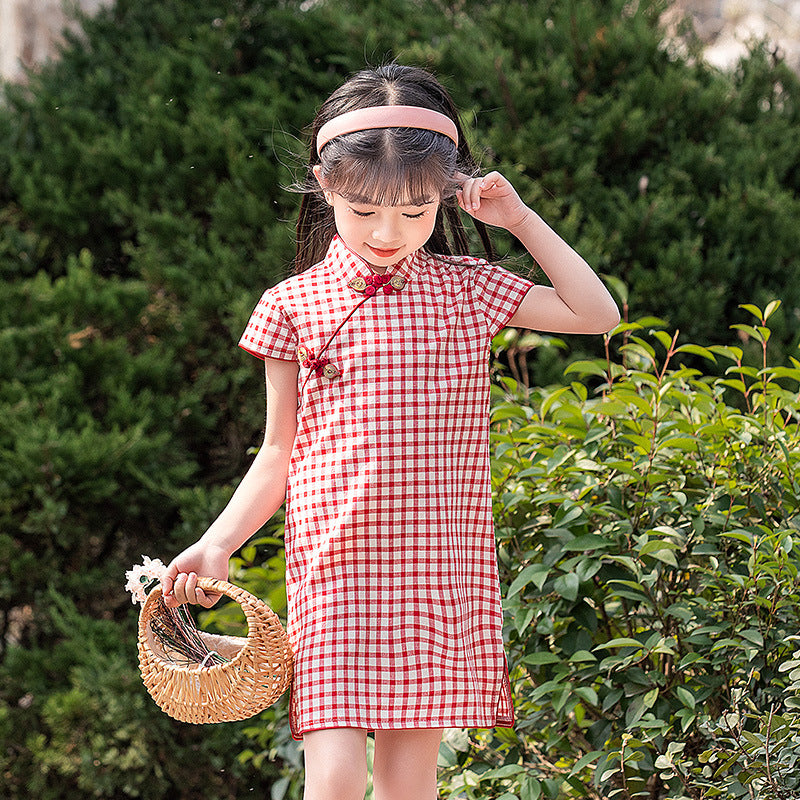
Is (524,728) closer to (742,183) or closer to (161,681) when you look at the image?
(161,681)

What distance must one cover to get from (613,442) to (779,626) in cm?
56

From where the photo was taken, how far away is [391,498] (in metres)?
1.89

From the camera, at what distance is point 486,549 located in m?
2.01

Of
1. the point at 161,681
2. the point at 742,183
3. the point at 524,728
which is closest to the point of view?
the point at 161,681

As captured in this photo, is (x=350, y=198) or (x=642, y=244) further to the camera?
(x=642, y=244)

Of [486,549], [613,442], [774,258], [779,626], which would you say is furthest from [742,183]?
[486,549]

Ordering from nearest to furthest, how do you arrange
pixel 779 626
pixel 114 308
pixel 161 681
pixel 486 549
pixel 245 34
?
1. pixel 161 681
2. pixel 486 549
3. pixel 779 626
4. pixel 114 308
5. pixel 245 34

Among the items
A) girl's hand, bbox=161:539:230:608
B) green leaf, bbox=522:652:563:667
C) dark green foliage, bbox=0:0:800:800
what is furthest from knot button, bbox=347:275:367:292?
dark green foliage, bbox=0:0:800:800

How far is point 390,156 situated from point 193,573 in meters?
0.82

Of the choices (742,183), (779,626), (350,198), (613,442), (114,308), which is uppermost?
(742,183)

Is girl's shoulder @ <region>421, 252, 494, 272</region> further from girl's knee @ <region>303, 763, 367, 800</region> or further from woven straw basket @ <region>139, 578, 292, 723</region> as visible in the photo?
girl's knee @ <region>303, 763, 367, 800</region>

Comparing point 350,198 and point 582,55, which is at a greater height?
point 582,55

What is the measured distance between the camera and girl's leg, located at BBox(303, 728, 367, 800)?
1808mm

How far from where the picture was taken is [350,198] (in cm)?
192
